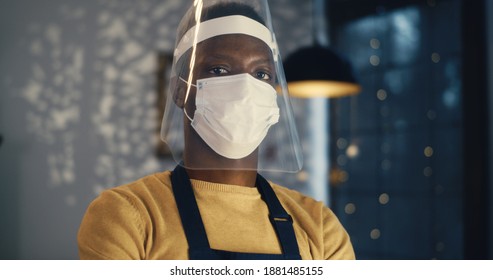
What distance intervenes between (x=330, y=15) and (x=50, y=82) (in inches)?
80.2

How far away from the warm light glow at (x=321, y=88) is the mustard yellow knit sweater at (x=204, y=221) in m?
1.50

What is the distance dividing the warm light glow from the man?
1.46 m

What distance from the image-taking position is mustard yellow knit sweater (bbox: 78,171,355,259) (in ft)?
2.31

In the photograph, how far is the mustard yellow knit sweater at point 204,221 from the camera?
27.7 inches

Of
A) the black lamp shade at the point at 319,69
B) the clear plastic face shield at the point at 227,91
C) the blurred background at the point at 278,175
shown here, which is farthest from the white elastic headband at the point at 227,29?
the blurred background at the point at 278,175

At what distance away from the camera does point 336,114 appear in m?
3.75

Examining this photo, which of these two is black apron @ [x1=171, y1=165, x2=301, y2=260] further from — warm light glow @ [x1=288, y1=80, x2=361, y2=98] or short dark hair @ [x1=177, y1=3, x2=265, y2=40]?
warm light glow @ [x1=288, y1=80, x2=361, y2=98]

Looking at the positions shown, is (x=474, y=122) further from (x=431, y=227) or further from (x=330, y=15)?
(x=330, y=15)

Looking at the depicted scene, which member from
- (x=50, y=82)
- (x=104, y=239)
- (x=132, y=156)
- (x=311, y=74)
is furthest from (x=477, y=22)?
(x=104, y=239)

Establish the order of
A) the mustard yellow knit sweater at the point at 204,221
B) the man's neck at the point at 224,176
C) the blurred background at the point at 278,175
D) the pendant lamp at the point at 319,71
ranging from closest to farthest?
the mustard yellow knit sweater at the point at 204,221 < the man's neck at the point at 224,176 < the pendant lamp at the point at 319,71 < the blurred background at the point at 278,175

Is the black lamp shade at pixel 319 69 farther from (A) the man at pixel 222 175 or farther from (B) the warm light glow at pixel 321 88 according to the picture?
(A) the man at pixel 222 175

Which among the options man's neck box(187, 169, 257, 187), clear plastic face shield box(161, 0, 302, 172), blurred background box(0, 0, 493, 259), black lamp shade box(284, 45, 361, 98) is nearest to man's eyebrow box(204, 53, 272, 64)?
clear plastic face shield box(161, 0, 302, 172)

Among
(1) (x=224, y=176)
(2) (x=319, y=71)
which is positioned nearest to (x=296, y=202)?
(1) (x=224, y=176)

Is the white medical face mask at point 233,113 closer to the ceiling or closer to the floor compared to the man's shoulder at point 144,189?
closer to the ceiling
